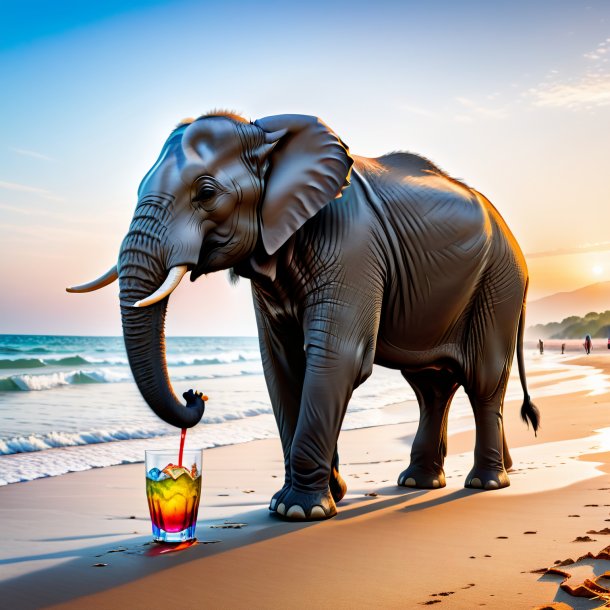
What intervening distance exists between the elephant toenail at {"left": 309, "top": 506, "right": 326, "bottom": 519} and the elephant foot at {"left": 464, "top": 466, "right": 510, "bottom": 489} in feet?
6.17

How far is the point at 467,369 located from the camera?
6.99m

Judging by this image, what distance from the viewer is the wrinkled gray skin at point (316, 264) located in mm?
5043

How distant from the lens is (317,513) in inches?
213

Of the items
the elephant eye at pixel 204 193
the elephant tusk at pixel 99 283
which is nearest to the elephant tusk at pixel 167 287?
the elephant eye at pixel 204 193

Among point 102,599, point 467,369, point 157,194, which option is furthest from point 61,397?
point 102,599

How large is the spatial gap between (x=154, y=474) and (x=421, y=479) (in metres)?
3.18

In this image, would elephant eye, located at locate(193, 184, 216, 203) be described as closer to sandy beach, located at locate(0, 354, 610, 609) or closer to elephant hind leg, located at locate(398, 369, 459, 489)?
sandy beach, located at locate(0, 354, 610, 609)

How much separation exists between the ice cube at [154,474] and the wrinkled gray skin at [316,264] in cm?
42

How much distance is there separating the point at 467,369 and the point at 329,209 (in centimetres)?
205

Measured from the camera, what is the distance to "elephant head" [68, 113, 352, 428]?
16.2ft

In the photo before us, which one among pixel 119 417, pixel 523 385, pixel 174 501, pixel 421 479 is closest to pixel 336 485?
pixel 421 479

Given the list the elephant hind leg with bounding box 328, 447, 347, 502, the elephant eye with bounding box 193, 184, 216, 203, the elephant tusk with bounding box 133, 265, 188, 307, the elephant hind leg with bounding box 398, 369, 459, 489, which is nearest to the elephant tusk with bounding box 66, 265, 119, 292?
the elephant tusk with bounding box 133, 265, 188, 307

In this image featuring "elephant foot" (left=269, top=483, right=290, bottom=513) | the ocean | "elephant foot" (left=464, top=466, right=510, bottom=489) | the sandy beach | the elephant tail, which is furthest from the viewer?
the ocean

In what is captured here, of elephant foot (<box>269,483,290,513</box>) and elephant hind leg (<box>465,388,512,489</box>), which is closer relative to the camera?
elephant foot (<box>269,483,290,513</box>)
